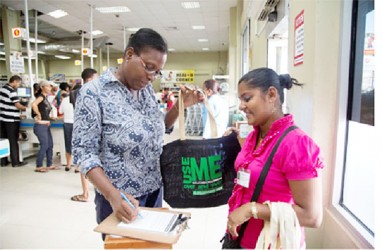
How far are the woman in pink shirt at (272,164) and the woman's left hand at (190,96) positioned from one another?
0.23 m

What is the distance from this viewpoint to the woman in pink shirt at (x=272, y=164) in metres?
0.90

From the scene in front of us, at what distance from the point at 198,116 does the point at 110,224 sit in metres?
6.78

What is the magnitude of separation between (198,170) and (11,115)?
4936mm

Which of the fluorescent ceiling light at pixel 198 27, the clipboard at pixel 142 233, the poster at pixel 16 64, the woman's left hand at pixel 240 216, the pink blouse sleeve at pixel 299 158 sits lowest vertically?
the clipboard at pixel 142 233

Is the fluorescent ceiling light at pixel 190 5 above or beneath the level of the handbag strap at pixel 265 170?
above

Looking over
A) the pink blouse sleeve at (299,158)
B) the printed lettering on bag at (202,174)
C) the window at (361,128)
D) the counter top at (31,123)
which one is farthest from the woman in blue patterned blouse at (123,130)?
the counter top at (31,123)

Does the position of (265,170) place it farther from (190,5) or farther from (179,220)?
(190,5)

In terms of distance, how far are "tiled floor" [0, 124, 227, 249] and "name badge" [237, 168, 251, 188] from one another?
1.62 m

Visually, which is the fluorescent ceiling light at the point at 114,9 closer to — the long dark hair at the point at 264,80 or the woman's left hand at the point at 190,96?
the woman's left hand at the point at 190,96

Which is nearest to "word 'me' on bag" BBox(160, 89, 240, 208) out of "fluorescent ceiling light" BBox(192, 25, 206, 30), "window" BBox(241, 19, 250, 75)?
"window" BBox(241, 19, 250, 75)

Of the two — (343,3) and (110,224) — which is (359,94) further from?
(110,224)

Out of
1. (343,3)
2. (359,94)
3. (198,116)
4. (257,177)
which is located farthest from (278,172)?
(198,116)

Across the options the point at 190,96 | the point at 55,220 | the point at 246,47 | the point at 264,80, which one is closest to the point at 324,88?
the point at 264,80

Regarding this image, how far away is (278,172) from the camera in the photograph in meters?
0.96
